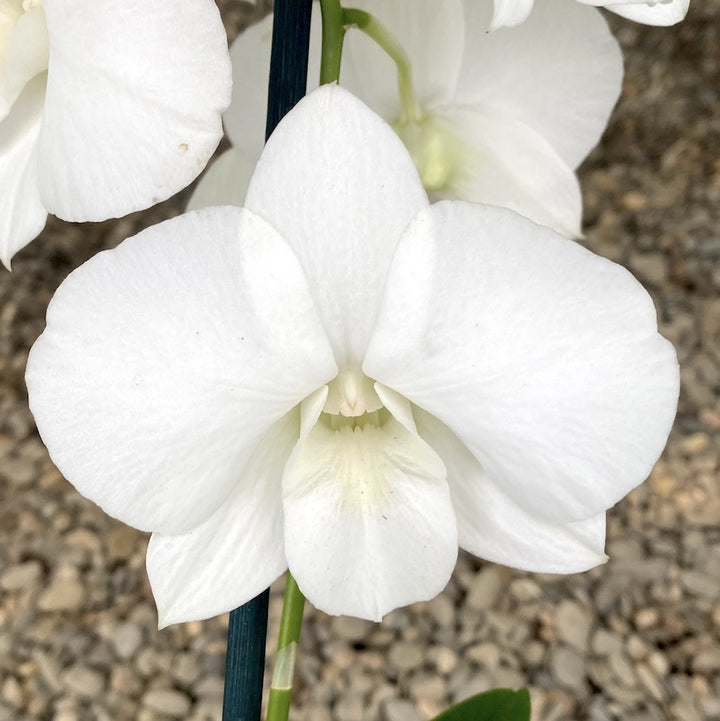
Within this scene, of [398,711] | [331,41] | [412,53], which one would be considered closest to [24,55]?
[331,41]

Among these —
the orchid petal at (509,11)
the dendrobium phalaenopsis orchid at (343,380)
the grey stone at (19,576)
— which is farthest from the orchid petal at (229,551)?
the grey stone at (19,576)

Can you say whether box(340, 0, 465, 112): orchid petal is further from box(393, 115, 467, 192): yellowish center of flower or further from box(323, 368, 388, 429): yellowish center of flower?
box(323, 368, 388, 429): yellowish center of flower

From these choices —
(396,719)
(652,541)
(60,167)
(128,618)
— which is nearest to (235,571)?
(60,167)

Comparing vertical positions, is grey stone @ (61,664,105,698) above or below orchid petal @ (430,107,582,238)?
below

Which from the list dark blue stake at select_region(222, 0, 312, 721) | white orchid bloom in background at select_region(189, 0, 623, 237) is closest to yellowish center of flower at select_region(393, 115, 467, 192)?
white orchid bloom in background at select_region(189, 0, 623, 237)

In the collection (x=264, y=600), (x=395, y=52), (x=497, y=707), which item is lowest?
(x=497, y=707)

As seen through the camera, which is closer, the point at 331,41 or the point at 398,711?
the point at 331,41

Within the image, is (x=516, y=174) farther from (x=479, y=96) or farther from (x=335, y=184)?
(x=335, y=184)

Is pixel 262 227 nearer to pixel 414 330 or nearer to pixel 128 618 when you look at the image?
pixel 414 330
